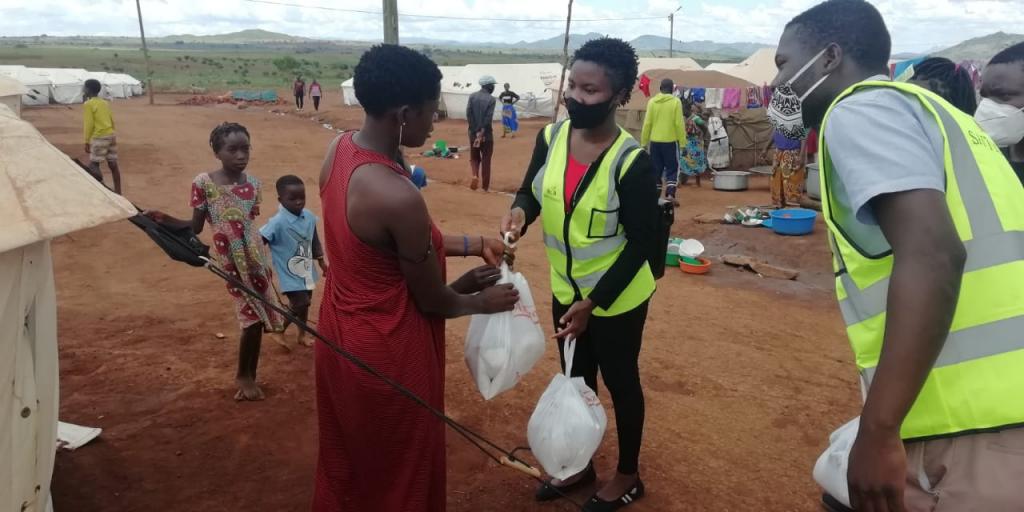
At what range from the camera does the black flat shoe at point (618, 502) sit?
3.03 meters

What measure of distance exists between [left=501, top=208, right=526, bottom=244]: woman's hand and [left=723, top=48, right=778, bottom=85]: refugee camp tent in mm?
18315

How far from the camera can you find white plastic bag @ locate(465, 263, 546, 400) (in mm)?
2598

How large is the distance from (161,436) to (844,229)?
3576mm

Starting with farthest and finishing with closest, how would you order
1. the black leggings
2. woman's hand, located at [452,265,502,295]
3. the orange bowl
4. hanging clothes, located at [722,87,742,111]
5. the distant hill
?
the distant hill
hanging clothes, located at [722,87,742,111]
the orange bowl
the black leggings
woman's hand, located at [452,265,502,295]

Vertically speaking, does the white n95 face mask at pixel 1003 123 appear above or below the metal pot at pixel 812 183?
above

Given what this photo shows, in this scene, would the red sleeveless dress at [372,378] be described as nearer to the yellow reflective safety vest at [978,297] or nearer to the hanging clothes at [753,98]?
the yellow reflective safety vest at [978,297]

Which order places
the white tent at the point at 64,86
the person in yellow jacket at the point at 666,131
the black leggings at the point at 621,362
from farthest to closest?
the white tent at the point at 64,86
the person in yellow jacket at the point at 666,131
the black leggings at the point at 621,362

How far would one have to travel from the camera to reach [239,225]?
3.94 metres

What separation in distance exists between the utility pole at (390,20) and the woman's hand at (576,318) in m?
5.49

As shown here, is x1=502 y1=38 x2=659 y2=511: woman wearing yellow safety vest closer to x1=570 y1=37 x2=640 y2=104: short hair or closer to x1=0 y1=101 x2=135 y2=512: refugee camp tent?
x1=570 y1=37 x2=640 y2=104: short hair

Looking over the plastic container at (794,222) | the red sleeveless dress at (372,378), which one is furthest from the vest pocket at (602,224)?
the plastic container at (794,222)

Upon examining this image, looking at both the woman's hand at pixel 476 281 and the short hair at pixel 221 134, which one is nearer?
the woman's hand at pixel 476 281

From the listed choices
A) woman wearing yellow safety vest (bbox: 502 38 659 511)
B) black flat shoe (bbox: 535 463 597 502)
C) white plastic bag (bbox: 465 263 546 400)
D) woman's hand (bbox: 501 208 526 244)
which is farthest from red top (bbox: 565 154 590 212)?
black flat shoe (bbox: 535 463 597 502)

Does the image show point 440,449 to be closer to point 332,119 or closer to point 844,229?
point 844,229
